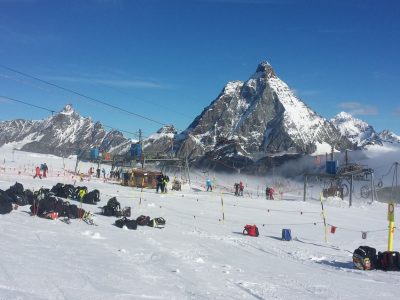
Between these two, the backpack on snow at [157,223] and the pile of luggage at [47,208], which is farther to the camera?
the backpack on snow at [157,223]

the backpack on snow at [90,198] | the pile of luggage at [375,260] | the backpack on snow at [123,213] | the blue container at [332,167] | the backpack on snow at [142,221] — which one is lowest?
the pile of luggage at [375,260]

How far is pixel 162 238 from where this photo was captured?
51.8ft

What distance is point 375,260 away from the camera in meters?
13.0

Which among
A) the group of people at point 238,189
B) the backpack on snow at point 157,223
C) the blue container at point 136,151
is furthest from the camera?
the blue container at point 136,151

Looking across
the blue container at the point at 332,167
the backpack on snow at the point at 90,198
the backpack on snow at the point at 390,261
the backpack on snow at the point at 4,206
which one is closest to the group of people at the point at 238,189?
the blue container at the point at 332,167

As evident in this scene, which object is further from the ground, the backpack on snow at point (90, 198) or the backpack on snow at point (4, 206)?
the backpack on snow at point (90, 198)

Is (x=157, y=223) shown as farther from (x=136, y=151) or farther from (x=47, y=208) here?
(x=136, y=151)

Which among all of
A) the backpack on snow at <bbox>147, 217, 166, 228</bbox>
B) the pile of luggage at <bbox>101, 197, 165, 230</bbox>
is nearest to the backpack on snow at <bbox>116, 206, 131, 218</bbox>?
the pile of luggage at <bbox>101, 197, 165, 230</bbox>

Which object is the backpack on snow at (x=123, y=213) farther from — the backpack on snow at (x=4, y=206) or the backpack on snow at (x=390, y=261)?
the backpack on snow at (x=390, y=261)

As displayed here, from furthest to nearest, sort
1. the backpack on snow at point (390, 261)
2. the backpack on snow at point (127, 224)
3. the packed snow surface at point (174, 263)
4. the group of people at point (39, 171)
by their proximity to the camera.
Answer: the group of people at point (39, 171), the backpack on snow at point (127, 224), the backpack on snow at point (390, 261), the packed snow surface at point (174, 263)

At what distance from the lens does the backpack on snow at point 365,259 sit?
12805 mm

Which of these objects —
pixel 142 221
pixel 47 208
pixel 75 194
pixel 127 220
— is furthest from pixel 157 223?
pixel 75 194

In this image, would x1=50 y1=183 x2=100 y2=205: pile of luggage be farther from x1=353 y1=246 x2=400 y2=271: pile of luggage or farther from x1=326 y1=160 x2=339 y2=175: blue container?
x1=326 y1=160 x2=339 y2=175: blue container

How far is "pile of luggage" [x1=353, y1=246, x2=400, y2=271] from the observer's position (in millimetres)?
12695
